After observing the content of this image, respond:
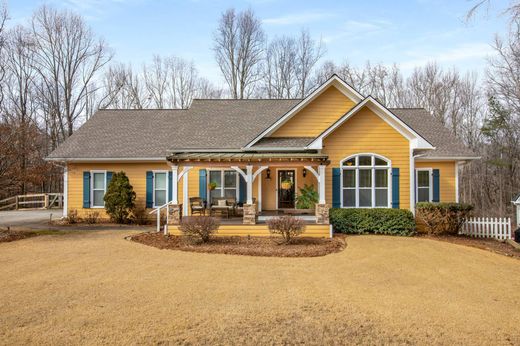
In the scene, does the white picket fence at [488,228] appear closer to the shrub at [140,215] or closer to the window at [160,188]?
the window at [160,188]

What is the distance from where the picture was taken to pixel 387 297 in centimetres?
654

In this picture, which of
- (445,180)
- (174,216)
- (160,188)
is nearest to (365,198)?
(445,180)

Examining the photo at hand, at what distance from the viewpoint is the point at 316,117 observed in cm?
1659

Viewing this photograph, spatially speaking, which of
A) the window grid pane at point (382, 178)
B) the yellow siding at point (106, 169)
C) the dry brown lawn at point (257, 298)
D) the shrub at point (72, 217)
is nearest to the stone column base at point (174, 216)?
the dry brown lawn at point (257, 298)

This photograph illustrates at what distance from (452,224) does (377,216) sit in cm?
279

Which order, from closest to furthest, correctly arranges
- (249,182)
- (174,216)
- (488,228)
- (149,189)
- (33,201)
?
(174,216) < (249,182) < (488,228) < (149,189) < (33,201)

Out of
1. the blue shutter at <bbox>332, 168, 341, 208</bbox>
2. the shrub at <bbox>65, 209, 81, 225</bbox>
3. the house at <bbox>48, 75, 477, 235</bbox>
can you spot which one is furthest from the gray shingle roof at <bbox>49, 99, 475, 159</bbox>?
the shrub at <bbox>65, 209, 81, 225</bbox>

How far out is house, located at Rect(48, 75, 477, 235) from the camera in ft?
45.5

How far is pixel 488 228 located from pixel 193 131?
13.1 metres

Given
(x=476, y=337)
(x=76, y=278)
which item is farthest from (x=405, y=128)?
(x=76, y=278)

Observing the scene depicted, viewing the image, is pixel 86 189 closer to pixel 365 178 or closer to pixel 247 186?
pixel 247 186

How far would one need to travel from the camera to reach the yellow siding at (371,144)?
14.4 m

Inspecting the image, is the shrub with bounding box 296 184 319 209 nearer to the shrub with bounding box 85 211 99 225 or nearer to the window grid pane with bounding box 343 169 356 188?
the window grid pane with bounding box 343 169 356 188

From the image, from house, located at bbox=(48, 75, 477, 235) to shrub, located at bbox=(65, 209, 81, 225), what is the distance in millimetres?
325
